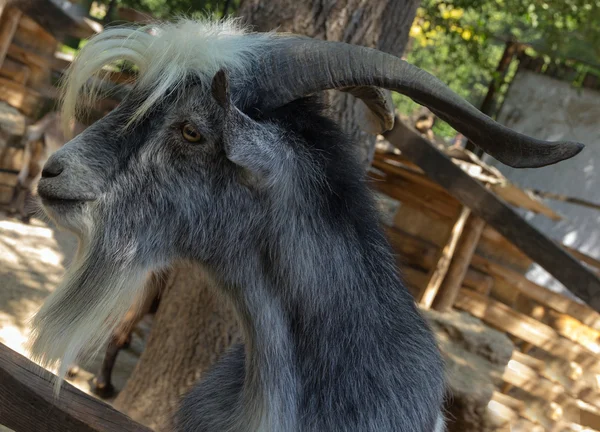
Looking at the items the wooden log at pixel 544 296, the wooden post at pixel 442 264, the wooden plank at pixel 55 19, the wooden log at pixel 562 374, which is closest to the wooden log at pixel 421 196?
the wooden post at pixel 442 264

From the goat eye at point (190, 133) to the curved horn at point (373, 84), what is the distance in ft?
0.50

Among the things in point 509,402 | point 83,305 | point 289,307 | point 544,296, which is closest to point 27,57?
point 544,296

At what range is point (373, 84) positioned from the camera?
1694 millimetres

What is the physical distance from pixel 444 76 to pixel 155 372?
32.4ft

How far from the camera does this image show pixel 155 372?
11.2 ft

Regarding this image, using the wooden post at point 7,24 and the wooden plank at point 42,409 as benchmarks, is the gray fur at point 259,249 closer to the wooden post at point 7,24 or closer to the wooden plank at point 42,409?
the wooden plank at point 42,409

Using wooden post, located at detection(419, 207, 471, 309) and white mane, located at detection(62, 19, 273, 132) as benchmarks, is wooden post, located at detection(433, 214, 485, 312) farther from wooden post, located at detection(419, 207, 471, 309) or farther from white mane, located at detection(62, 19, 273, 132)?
white mane, located at detection(62, 19, 273, 132)

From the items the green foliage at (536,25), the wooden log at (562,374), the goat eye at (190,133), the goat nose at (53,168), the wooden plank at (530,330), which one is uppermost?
the green foliage at (536,25)

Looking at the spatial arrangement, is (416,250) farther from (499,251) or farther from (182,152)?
(182,152)

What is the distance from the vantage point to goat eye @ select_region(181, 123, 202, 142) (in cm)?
172

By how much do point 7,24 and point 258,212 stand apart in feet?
17.8

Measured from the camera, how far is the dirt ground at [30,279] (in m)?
4.62

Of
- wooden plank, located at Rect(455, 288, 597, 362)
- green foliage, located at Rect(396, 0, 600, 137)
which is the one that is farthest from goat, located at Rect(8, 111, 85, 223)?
wooden plank, located at Rect(455, 288, 597, 362)

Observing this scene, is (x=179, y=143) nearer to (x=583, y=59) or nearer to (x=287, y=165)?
(x=287, y=165)
